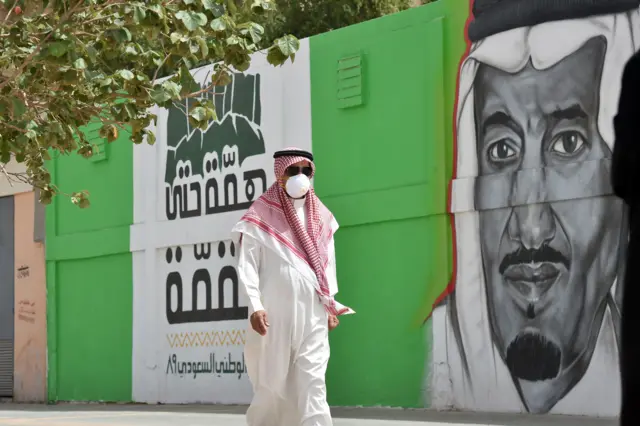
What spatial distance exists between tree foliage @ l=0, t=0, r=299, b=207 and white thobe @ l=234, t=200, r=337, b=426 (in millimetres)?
1034

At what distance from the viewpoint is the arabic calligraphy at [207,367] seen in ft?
44.6

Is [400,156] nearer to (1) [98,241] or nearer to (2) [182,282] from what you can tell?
(2) [182,282]

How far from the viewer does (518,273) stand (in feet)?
35.9

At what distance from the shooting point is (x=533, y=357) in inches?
422

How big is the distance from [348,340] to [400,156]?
6.59 ft

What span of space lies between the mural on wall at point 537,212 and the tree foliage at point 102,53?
3805mm

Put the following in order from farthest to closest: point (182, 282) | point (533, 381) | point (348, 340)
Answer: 1. point (182, 282)
2. point (348, 340)
3. point (533, 381)

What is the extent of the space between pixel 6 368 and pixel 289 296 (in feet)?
33.6

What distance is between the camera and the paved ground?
10.1 metres

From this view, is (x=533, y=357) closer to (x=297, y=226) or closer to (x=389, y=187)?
(x=389, y=187)

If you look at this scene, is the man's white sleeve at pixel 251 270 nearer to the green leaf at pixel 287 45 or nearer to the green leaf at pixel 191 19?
the green leaf at pixel 287 45

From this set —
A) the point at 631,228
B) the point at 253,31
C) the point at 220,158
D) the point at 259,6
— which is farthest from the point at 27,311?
the point at 631,228

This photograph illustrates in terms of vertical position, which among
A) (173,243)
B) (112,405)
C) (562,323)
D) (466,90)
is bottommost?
(112,405)

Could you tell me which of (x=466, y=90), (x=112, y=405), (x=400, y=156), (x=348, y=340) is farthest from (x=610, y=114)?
(x=112, y=405)
